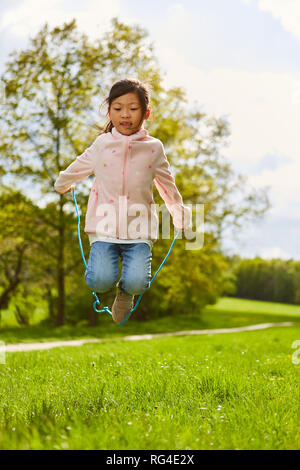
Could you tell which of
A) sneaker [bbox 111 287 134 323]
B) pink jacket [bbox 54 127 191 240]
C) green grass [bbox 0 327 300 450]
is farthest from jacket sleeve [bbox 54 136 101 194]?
green grass [bbox 0 327 300 450]

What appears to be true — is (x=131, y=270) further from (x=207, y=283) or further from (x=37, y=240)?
(x=207, y=283)

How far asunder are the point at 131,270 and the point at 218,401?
139 centimetres

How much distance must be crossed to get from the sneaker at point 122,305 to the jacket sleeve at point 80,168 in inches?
45.6

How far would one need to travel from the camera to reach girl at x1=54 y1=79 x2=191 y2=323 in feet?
15.1

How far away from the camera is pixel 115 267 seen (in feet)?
15.5

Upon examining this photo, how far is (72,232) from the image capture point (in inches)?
882

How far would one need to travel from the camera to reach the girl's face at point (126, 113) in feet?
14.9

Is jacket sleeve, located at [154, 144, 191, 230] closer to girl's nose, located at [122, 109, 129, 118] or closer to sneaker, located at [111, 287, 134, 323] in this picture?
girl's nose, located at [122, 109, 129, 118]

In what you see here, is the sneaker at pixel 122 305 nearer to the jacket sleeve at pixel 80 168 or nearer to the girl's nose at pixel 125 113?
the jacket sleeve at pixel 80 168

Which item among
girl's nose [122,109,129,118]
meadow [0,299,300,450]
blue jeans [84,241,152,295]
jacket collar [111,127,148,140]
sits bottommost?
meadow [0,299,300,450]

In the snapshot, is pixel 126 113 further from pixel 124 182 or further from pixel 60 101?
pixel 60 101

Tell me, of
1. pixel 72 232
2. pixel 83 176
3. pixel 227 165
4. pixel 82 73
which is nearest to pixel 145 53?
pixel 82 73

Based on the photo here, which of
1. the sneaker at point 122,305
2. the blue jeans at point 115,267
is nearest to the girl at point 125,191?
the blue jeans at point 115,267

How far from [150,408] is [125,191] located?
1.88 metres
